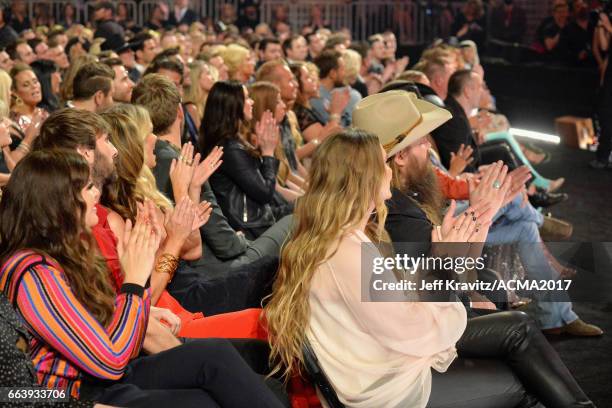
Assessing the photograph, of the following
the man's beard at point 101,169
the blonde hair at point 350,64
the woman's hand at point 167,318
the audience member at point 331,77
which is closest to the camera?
the woman's hand at point 167,318

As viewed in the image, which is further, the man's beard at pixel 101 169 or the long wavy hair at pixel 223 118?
the long wavy hair at pixel 223 118

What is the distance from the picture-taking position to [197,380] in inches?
109

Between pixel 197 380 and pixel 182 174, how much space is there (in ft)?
4.09

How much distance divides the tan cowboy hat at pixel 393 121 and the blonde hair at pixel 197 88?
3.03 m

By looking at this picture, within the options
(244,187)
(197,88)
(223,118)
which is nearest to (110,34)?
(197,88)

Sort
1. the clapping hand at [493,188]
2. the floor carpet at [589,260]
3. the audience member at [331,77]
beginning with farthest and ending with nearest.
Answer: the audience member at [331,77], the floor carpet at [589,260], the clapping hand at [493,188]

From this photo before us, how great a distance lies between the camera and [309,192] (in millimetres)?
2895

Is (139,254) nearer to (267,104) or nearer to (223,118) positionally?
(223,118)

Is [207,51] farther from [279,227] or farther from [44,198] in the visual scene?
[44,198]

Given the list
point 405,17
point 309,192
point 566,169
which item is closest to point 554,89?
point 566,169

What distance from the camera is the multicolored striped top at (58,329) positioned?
2.42m

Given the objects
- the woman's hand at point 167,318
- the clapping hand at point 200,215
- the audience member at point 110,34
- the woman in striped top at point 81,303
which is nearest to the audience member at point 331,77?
the audience member at point 110,34

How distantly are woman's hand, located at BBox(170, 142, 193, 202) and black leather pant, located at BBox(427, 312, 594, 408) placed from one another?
1.30 m

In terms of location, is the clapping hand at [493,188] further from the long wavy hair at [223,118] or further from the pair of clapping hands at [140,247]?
the long wavy hair at [223,118]
